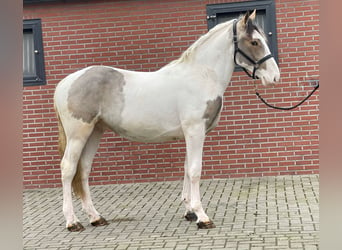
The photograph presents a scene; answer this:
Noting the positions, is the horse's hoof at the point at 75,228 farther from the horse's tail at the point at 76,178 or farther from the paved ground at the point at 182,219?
the horse's tail at the point at 76,178

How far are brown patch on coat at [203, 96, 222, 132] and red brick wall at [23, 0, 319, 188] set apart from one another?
283 centimetres

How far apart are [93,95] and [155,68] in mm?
2982

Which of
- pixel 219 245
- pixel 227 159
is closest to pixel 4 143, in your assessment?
pixel 219 245

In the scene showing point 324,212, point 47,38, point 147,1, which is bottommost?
point 324,212

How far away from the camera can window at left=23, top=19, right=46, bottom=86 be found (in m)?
8.25

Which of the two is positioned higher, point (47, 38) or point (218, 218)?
point (47, 38)

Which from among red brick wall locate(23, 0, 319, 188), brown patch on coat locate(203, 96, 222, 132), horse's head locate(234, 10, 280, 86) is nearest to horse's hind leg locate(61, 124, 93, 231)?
brown patch on coat locate(203, 96, 222, 132)

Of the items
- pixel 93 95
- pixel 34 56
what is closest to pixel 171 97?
pixel 93 95

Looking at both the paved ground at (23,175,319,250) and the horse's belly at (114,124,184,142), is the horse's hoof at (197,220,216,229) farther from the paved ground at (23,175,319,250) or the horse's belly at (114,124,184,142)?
the horse's belly at (114,124,184,142)

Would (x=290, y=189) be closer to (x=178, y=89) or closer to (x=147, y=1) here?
(x=178, y=89)

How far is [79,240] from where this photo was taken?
15.8ft

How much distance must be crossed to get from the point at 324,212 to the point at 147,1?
7922 mm

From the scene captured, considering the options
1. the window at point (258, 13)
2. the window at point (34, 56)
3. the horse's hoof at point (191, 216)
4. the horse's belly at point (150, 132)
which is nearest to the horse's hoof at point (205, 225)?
the horse's hoof at point (191, 216)

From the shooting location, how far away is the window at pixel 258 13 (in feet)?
25.9
